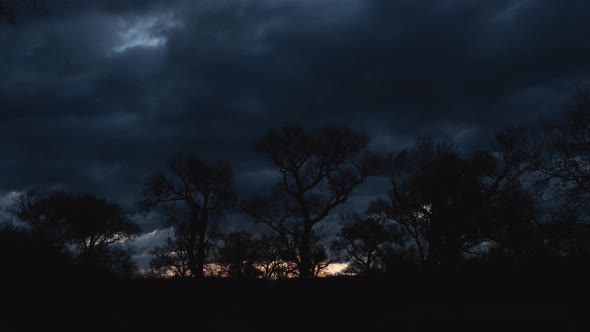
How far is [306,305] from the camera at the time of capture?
7020 mm

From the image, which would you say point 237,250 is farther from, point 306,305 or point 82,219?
point 306,305

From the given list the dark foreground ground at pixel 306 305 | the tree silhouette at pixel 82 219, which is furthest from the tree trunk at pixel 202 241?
the dark foreground ground at pixel 306 305

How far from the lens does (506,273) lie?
898cm

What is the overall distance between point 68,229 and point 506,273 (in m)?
36.0

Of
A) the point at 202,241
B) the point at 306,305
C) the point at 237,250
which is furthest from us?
the point at 237,250

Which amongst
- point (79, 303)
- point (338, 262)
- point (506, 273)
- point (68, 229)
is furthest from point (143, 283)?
point (338, 262)

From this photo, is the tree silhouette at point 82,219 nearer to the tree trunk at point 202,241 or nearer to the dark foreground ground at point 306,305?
the tree trunk at point 202,241

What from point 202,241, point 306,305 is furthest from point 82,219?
point 306,305

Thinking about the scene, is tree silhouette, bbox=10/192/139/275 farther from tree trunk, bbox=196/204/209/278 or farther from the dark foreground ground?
the dark foreground ground

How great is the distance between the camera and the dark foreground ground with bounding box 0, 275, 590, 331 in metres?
5.69

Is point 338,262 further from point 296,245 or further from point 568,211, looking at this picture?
point 568,211

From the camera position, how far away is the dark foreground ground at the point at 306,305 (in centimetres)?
569

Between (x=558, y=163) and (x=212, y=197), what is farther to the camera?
(x=212, y=197)

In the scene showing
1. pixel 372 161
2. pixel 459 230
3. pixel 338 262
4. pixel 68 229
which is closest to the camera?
pixel 459 230
